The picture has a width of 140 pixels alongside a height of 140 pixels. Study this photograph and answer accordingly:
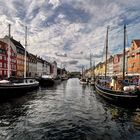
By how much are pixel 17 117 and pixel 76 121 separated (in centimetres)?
518

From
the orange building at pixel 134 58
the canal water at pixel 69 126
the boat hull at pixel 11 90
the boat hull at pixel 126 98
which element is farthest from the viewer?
the orange building at pixel 134 58

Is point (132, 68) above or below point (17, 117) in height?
above

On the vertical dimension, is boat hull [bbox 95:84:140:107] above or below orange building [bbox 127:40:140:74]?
below

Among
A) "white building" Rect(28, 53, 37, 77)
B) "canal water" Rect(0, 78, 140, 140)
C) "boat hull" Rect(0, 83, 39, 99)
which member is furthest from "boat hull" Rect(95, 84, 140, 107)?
"white building" Rect(28, 53, 37, 77)

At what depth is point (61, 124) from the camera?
14.8 m

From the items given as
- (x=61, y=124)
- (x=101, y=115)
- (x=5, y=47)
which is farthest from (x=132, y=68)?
(x=61, y=124)

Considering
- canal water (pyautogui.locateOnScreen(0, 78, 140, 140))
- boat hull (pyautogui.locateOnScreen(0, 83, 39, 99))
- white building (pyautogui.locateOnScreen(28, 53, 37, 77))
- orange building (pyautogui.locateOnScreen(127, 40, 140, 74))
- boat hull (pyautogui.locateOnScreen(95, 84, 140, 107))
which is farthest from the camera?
white building (pyautogui.locateOnScreen(28, 53, 37, 77))

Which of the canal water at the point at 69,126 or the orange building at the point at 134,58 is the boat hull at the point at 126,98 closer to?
the canal water at the point at 69,126

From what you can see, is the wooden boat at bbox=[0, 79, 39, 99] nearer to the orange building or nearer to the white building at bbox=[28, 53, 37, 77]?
the orange building

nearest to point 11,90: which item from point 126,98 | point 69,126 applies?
point 126,98

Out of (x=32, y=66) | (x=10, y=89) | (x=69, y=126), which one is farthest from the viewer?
(x=32, y=66)

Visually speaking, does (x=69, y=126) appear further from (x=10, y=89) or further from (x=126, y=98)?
(x=10, y=89)

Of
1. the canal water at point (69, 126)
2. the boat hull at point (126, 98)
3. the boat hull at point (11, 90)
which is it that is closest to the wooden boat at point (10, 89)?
the boat hull at point (11, 90)

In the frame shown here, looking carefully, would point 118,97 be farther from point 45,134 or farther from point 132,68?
point 132,68
